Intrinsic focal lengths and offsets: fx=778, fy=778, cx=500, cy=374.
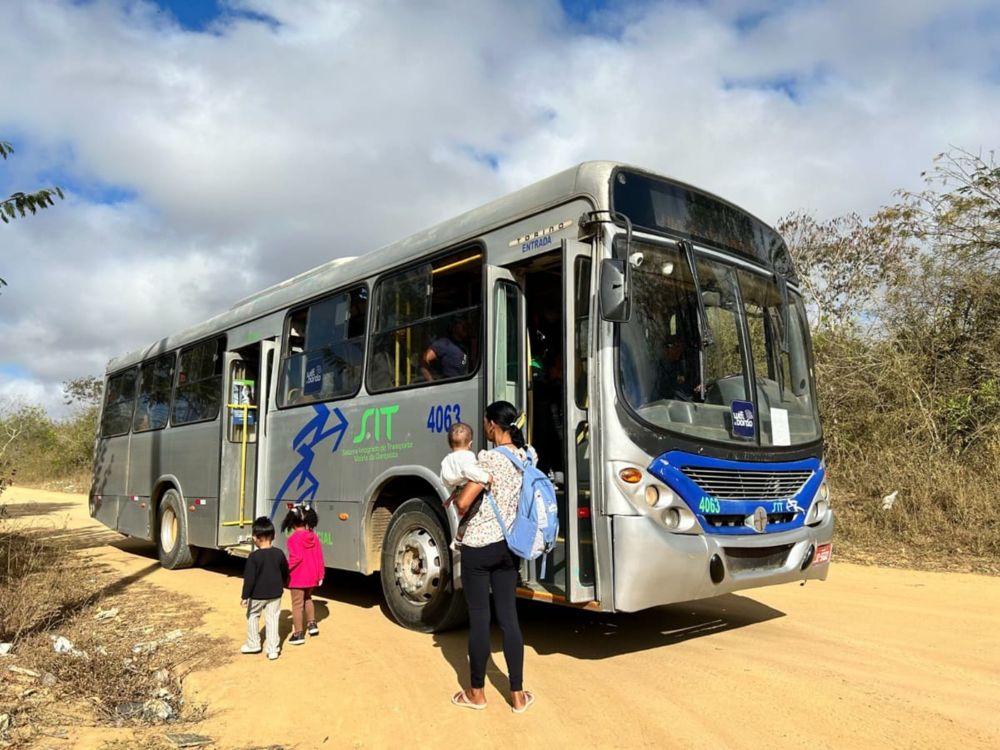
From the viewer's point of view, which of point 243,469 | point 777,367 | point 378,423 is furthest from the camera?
point 243,469

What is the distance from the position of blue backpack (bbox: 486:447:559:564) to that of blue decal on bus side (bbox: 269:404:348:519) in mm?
3154

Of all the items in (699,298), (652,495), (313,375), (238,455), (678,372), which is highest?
(699,298)

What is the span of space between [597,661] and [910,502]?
6914mm

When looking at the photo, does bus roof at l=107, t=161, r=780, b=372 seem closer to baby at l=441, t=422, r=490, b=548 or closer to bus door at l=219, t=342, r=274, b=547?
bus door at l=219, t=342, r=274, b=547

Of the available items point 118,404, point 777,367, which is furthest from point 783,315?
point 118,404

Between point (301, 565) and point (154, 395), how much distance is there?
258 inches

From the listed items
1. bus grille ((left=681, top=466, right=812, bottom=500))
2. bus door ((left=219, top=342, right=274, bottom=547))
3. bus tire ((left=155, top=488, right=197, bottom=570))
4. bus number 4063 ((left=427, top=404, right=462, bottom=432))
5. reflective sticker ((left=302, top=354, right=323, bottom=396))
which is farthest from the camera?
bus tire ((left=155, top=488, right=197, bottom=570))

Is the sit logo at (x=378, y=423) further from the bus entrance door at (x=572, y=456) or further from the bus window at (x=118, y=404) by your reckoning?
the bus window at (x=118, y=404)

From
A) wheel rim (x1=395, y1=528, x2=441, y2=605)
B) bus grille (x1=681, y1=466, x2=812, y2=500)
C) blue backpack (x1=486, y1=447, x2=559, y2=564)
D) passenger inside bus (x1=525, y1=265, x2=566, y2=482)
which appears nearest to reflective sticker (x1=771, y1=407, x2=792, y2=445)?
bus grille (x1=681, y1=466, x2=812, y2=500)

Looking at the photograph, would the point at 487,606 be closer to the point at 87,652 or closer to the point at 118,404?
the point at 87,652

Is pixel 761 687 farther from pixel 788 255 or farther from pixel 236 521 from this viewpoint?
pixel 236 521

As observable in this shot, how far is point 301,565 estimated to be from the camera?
6148mm

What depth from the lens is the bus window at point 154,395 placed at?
1109cm

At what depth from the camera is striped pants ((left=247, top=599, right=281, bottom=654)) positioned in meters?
5.75
